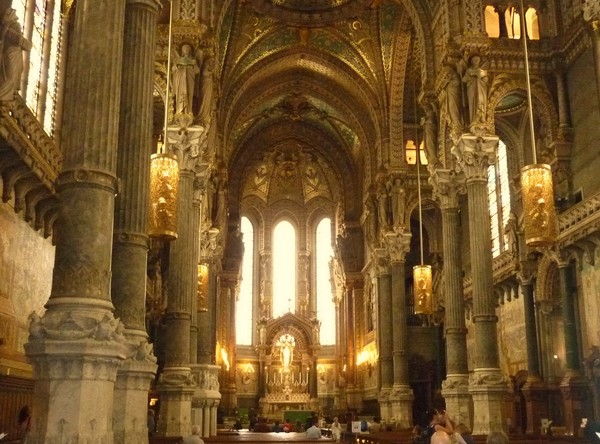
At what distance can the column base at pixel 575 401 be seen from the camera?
699 inches

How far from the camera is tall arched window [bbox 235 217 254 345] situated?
139 feet

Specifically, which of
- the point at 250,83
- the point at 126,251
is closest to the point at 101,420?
the point at 126,251

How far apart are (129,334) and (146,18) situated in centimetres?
415

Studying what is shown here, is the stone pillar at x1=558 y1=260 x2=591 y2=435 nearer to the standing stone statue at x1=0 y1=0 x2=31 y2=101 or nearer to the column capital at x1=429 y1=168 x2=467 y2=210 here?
the column capital at x1=429 y1=168 x2=467 y2=210

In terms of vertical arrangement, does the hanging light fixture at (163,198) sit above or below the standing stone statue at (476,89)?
below

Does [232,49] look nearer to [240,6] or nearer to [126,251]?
[240,6]

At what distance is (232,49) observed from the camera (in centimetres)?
2842

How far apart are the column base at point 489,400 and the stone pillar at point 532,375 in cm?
388

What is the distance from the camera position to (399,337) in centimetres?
2661

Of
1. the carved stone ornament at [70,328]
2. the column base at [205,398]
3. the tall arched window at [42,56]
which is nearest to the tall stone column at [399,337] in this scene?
the column base at [205,398]

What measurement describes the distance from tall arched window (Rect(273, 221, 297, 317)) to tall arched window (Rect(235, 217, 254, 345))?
1.45 metres

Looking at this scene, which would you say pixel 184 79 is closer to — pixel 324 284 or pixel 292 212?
pixel 292 212

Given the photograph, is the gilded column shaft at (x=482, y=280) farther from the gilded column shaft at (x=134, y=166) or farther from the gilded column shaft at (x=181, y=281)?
the gilded column shaft at (x=134, y=166)

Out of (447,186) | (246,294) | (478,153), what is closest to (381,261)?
(447,186)
